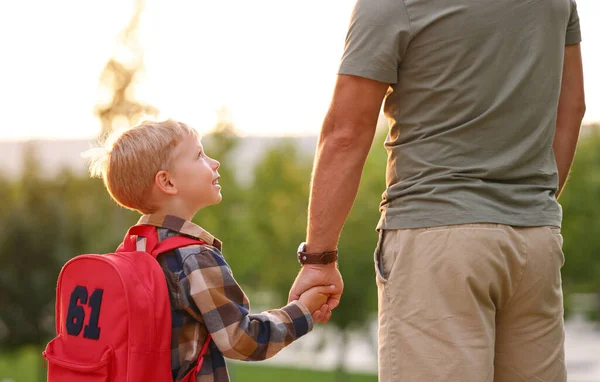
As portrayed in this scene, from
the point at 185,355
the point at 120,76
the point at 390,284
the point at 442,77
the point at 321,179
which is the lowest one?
the point at 120,76

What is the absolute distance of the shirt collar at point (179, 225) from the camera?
8.61 feet

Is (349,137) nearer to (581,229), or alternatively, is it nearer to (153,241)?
(153,241)

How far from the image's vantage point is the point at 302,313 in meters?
2.71

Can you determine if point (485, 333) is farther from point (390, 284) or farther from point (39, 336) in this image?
point (39, 336)

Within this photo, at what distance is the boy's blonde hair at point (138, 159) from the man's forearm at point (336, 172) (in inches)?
16.0

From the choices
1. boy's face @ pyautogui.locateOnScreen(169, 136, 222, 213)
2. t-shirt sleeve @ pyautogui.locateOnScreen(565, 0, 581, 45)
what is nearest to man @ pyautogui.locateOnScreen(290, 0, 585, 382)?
t-shirt sleeve @ pyautogui.locateOnScreen(565, 0, 581, 45)

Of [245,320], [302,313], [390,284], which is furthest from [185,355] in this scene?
[390,284]

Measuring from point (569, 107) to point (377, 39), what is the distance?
671 mm

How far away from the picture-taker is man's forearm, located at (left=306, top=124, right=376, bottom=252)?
8.37 feet

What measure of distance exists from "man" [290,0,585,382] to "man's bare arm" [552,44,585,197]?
0.79 ft

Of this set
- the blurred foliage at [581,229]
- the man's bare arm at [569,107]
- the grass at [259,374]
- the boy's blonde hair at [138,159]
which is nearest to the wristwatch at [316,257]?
the boy's blonde hair at [138,159]

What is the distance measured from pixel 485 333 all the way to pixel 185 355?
76 centimetres

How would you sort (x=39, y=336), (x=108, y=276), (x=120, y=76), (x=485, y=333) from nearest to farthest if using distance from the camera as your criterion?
(x=485, y=333)
(x=108, y=276)
(x=39, y=336)
(x=120, y=76)

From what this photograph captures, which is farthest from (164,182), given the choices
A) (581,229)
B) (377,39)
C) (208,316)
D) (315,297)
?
(581,229)
